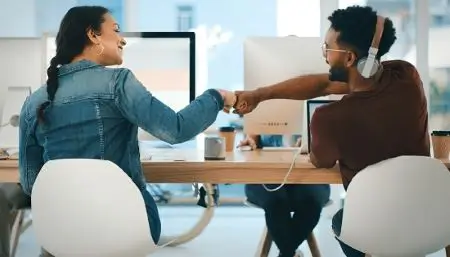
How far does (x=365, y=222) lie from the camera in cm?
150

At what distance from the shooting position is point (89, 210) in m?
1.42

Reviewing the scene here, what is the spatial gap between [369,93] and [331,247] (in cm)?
185

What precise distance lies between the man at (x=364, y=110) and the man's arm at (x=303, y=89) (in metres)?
0.30

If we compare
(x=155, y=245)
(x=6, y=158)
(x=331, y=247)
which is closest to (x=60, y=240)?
(x=155, y=245)

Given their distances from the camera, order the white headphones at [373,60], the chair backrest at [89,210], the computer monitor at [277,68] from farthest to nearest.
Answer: the computer monitor at [277,68] → the white headphones at [373,60] → the chair backrest at [89,210]

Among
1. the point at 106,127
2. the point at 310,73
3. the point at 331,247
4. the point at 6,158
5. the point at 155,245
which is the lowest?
the point at 331,247

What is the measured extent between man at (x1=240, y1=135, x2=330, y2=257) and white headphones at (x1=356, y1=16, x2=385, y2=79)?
74 cm

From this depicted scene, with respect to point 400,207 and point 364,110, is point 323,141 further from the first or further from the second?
point 400,207

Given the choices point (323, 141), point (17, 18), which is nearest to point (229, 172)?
point (323, 141)

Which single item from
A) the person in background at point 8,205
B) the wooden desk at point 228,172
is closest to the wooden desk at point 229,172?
the wooden desk at point 228,172

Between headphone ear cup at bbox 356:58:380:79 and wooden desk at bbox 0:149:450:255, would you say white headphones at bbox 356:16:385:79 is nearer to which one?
headphone ear cup at bbox 356:58:380:79

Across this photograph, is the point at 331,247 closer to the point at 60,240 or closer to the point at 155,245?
the point at 155,245

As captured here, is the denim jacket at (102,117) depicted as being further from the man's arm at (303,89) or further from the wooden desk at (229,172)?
the man's arm at (303,89)

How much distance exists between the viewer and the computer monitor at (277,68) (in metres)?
2.20
